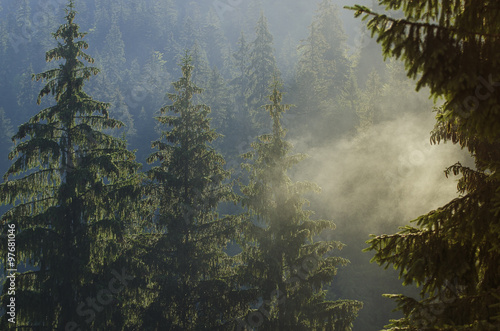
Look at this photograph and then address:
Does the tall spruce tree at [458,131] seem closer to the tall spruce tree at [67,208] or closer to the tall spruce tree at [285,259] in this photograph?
the tall spruce tree at [285,259]

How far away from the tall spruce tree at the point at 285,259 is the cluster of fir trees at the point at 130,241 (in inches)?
1.5

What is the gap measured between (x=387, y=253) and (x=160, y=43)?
9834 cm

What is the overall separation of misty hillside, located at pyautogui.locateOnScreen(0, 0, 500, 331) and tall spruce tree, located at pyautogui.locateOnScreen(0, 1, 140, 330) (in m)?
0.06

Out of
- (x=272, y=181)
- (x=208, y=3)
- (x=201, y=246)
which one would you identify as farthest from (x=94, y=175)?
(x=208, y=3)

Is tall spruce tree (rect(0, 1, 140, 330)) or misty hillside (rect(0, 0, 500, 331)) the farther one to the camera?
tall spruce tree (rect(0, 1, 140, 330))

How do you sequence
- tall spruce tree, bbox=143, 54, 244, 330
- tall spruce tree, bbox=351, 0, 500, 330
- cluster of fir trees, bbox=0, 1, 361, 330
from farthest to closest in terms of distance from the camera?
tall spruce tree, bbox=143, 54, 244, 330
cluster of fir trees, bbox=0, 1, 361, 330
tall spruce tree, bbox=351, 0, 500, 330

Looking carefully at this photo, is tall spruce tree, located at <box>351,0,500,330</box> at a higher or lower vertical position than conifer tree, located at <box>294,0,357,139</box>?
lower

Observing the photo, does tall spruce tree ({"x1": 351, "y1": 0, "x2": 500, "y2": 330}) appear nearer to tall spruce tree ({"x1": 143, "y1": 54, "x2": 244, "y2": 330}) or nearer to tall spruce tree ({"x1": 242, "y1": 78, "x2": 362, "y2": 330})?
tall spruce tree ({"x1": 242, "y1": 78, "x2": 362, "y2": 330})

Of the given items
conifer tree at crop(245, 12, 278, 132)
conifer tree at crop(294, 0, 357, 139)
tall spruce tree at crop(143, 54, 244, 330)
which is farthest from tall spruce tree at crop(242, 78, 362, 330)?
conifer tree at crop(245, 12, 278, 132)

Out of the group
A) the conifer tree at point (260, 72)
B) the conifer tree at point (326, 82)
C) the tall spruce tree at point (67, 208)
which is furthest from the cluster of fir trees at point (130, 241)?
the conifer tree at point (260, 72)

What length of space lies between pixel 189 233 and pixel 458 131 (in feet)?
45.5

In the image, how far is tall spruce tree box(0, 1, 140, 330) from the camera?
41.4 feet

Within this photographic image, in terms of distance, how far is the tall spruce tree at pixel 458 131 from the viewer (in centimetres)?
366

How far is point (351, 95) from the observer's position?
1736 inches
